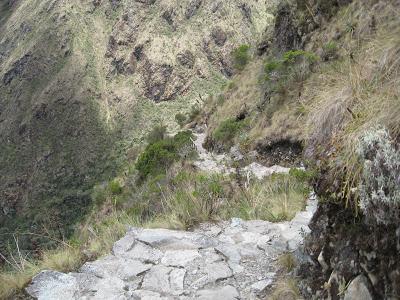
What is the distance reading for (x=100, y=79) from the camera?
3130 inches

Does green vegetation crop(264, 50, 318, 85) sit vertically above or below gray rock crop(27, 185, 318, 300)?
below

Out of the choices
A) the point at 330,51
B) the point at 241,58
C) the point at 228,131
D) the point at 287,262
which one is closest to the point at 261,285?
the point at 287,262

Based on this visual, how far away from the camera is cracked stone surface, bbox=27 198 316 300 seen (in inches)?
131

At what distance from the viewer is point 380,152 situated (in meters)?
2.11

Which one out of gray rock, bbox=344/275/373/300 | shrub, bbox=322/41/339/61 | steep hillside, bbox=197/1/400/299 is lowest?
shrub, bbox=322/41/339/61

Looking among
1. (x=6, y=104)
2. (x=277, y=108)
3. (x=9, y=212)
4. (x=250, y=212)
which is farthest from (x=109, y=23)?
(x=250, y=212)

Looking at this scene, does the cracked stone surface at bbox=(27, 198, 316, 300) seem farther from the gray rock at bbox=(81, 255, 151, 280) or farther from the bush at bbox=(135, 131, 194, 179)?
the bush at bbox=(135, 131, 194, 179)

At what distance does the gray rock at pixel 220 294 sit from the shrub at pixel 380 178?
1368 millimetres

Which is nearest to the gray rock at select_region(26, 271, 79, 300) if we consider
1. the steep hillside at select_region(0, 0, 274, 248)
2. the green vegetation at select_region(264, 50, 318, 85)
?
the green vegetation at select_region(264, 50, 318, 85)

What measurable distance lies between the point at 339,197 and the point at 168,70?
7753 cm

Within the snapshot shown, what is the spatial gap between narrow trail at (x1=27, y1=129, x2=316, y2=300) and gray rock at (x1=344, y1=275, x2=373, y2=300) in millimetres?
981

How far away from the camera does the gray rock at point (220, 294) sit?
3.14 m

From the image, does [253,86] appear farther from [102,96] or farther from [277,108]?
[102,96]

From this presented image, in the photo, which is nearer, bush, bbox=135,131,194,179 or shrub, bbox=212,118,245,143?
bush, bbox=135,131,194,179
